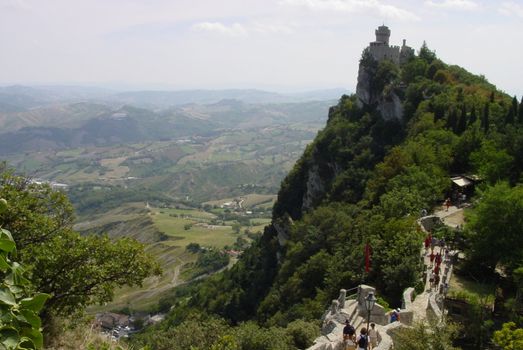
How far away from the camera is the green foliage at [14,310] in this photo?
19.2 feet

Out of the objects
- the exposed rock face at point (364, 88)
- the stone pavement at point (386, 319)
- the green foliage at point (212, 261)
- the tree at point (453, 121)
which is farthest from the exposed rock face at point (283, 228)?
the green foliage at point (212, 261)

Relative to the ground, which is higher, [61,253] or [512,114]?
[512,114]

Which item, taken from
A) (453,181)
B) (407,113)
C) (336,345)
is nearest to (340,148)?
(407,113)

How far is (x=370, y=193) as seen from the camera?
62719mm

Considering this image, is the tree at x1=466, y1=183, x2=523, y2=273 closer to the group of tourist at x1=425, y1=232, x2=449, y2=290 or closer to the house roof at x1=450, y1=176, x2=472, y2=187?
the group of tourist at x1=425, y1=232, x2=449, y2=290

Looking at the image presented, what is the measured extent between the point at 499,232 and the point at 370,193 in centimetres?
3151

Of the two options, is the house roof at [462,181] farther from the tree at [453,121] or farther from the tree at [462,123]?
the tree at [453,121]

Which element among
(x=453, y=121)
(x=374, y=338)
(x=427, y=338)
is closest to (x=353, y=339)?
(x=374, y=338)

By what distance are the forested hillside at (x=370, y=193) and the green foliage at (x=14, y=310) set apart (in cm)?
1977

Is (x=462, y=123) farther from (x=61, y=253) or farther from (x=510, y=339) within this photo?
(x=61, y=253)

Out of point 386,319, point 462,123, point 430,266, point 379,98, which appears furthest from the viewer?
point 379,98

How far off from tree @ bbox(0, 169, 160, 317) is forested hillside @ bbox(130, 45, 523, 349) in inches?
273

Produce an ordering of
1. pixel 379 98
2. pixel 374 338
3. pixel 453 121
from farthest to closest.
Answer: pixel 379 98 < pixel 453 121 < pixel 374 338

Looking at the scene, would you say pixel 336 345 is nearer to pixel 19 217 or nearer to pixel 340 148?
pixel 19 217
